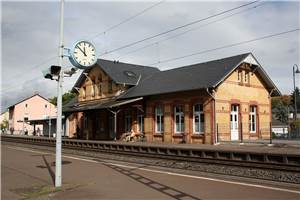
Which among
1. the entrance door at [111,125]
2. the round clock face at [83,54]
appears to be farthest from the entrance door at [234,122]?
the round clock face at [83,54]

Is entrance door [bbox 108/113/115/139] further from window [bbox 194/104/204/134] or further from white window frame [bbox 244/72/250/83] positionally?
white window frame [bbox 244/72/250/83]

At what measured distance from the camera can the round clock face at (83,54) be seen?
10734mm

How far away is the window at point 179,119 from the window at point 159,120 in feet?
5.47

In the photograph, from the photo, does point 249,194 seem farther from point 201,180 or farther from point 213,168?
point 213,168

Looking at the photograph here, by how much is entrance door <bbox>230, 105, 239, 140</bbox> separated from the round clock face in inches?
764

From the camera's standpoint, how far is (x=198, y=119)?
92.5 feet

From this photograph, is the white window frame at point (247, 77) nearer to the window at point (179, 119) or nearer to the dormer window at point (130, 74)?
the window at point (179, 119)

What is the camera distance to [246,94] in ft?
101

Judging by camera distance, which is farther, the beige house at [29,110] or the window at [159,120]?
the beige house at [29,110]

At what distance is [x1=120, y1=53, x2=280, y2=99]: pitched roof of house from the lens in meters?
27.6

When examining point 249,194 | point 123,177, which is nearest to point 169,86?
point 123,177

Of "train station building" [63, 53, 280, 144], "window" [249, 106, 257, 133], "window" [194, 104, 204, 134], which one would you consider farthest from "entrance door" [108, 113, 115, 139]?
"window" [249, 106, 257, 133]

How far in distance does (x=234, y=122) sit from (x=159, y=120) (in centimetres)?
612

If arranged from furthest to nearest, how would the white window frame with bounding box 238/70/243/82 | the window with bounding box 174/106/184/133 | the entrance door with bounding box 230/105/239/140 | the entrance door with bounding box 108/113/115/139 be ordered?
the entrance door with bounding box 108/113/115/139 → the white window frame with bounding box 238/70/243/82 → the window with bounding box 174/106/184/133 → the entrance door with bounding box 230/105/239/140
